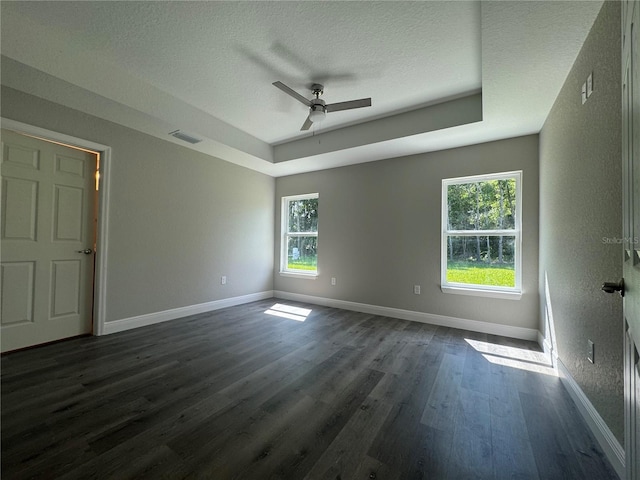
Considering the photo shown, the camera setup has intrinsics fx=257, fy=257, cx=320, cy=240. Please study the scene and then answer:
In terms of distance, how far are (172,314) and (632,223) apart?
4264mm

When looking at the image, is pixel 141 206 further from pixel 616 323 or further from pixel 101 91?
pixel 616 323

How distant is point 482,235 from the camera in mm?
3395

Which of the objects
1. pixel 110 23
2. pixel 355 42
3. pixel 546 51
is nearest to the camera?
pixel 546 51

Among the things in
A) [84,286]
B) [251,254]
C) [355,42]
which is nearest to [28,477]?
[84,286]

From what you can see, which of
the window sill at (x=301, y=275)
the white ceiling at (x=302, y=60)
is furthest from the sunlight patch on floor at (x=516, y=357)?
the window sill at (x=301, y=275)

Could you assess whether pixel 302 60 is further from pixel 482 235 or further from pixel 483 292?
pixel 483 292

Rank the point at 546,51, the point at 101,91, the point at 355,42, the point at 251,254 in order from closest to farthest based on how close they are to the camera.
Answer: the point at 546,51, the point at 355,42, the point at 101,91, the point at 251,254

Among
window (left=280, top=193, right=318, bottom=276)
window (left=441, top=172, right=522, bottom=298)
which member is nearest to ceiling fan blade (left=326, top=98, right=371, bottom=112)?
window (left=441, top=172, right=522, bottom=298)

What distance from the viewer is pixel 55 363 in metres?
2.26

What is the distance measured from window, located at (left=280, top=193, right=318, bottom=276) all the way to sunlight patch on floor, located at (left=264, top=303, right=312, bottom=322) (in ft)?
2.49

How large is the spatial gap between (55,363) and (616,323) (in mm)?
4032

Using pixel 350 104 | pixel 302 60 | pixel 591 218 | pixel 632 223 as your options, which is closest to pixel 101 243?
pixel 302 60

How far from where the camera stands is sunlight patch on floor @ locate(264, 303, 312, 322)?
3.80 m

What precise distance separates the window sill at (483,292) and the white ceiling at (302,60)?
192cm
